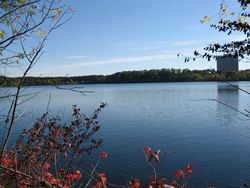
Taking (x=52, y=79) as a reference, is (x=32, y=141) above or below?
below

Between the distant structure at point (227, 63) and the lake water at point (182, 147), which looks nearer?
the distant structure at point (227, 63)

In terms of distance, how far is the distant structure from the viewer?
3977mm

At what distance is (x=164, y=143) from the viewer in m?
18.1

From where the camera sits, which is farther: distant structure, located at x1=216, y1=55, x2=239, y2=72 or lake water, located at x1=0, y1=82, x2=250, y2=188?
lake water, located at x1=0, y1=82, x2=250, y2=188

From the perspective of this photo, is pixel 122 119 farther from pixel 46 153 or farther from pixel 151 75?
pixel 151 75

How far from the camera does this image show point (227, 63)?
4230mm

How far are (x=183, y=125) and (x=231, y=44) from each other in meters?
A: 20.5

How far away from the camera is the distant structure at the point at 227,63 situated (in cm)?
398

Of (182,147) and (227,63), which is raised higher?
(227,63)

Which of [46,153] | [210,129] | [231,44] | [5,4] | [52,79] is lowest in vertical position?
[210,129]

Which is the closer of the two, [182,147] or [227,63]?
[227,63]

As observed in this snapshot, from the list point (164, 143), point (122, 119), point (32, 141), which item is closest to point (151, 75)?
point (122, 119)

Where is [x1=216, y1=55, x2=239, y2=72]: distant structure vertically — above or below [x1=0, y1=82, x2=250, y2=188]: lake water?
above

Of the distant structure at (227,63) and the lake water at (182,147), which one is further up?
the distant structure at (227,63)
